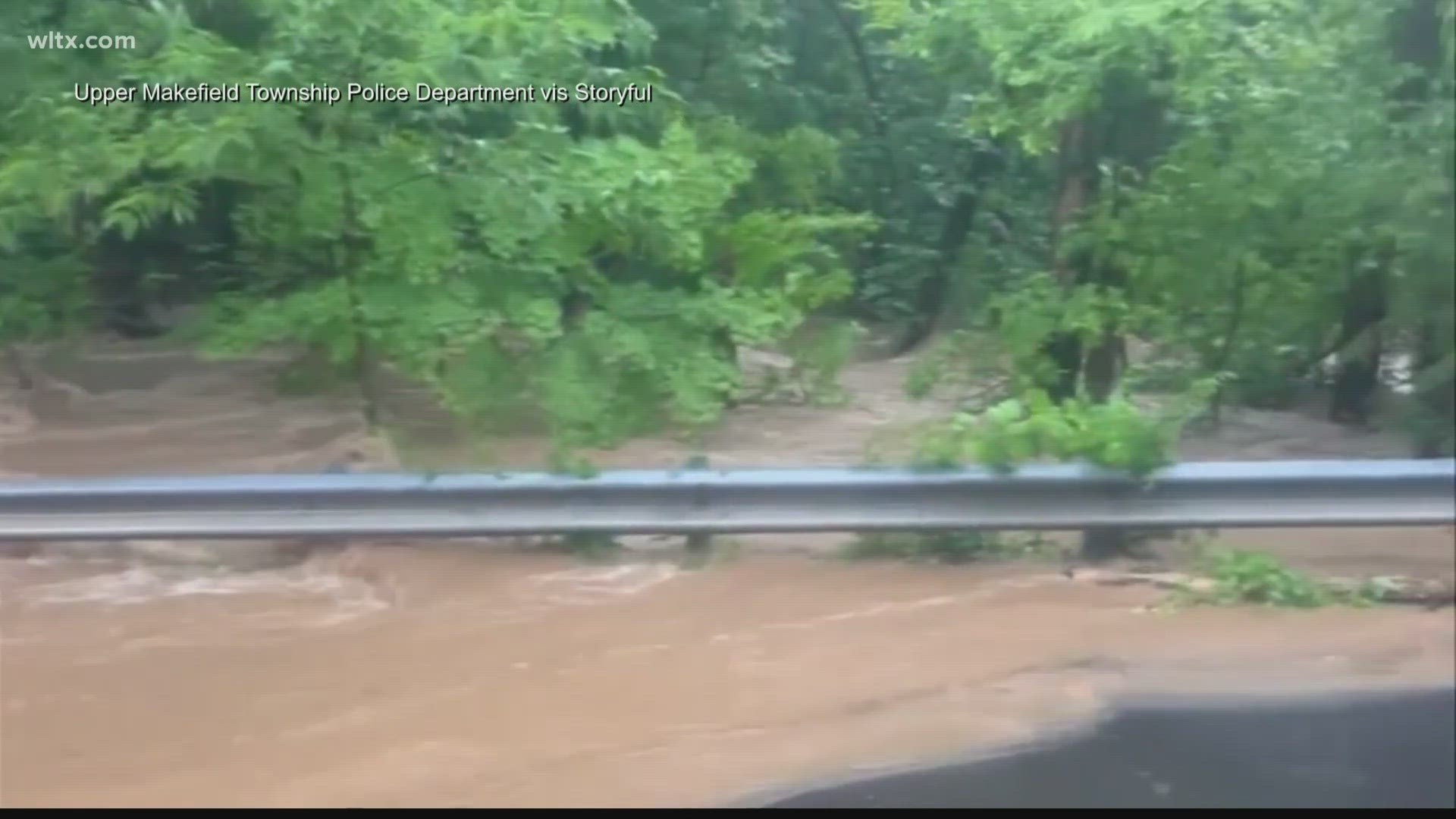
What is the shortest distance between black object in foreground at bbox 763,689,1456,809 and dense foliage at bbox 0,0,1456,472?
164 centimetres

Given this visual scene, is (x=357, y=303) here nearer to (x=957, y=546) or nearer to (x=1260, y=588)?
(x=957, y=546)

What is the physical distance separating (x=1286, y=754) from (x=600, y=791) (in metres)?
1.89

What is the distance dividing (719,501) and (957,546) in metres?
0.87

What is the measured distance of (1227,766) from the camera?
451 cm

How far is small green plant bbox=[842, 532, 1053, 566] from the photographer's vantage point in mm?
5895

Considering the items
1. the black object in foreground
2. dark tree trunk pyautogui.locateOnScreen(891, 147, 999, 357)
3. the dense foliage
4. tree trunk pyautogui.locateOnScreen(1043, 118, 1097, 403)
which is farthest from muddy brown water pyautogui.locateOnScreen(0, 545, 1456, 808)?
dark tree trunk pyautogui.locateOnScreen(891, 147, 999, 357)

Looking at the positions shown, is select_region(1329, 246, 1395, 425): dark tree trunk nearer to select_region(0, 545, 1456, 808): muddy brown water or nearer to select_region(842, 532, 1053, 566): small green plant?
select_region(0, 545, 1456, 808): muddy brown water

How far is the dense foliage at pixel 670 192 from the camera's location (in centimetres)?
646

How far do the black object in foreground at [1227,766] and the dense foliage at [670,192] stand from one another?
164cm

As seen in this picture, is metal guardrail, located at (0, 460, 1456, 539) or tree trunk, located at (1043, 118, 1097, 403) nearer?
metal guardrail, located at (0, 460, 1456, 539)

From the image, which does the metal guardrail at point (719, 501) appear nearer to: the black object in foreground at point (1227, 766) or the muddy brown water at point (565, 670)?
the muddy brown water at point (565, 670)

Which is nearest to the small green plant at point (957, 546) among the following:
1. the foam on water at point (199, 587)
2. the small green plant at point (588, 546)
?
the small green plant at point (588, 546)

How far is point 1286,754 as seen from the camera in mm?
4547

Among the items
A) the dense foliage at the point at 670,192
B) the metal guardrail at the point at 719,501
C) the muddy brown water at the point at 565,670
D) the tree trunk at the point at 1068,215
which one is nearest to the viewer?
the muddy brown water at the point at 565,670
